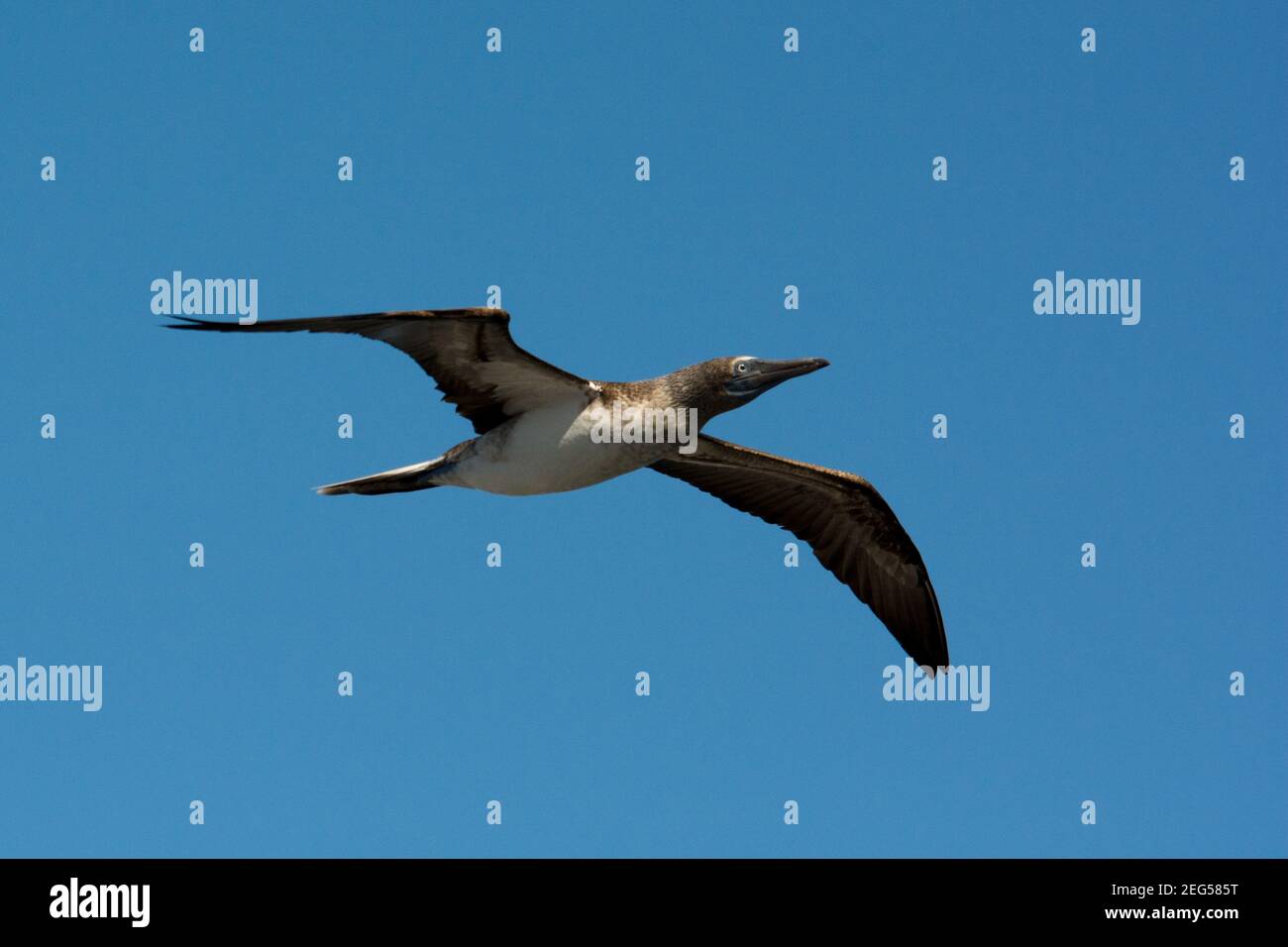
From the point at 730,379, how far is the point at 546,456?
205 cm

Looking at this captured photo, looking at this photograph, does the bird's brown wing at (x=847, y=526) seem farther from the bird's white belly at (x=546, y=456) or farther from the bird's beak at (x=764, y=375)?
the bird's white belly at (x=546, y=456)

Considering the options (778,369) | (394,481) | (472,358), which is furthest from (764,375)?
(394,481)

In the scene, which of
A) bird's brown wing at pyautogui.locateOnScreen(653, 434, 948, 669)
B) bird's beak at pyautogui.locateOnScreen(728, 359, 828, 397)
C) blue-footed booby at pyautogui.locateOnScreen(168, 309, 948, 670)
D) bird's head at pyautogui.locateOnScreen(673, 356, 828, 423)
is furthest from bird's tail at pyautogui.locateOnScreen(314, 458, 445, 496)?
bird's brown wing at pyautogui.locateOnScreen(653, 434, 948, 669)

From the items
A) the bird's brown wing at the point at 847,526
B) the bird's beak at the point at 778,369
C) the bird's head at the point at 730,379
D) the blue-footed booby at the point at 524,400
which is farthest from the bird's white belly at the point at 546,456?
the bird's brown wing at the point at 847,526

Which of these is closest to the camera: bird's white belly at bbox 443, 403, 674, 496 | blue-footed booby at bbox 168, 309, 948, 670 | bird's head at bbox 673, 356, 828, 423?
blue-footed booby at bbox 168, 309, 948, 670

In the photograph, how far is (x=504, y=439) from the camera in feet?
51.3

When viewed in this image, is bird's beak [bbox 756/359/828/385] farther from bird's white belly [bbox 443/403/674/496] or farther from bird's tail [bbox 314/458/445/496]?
bird's tail [bbox 314/458/445/496]

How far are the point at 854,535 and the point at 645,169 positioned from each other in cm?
515

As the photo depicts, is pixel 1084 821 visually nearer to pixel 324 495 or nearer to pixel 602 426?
pixel 602 426

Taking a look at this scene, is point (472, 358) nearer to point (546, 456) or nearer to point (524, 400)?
point (524, 400)

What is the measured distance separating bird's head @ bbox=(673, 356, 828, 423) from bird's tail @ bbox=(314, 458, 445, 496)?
262 cm

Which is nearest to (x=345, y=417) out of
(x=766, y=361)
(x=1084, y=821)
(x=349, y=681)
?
(x=349, y=681)

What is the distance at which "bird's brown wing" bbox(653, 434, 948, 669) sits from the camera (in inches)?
744

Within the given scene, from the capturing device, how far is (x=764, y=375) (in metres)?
16.0
